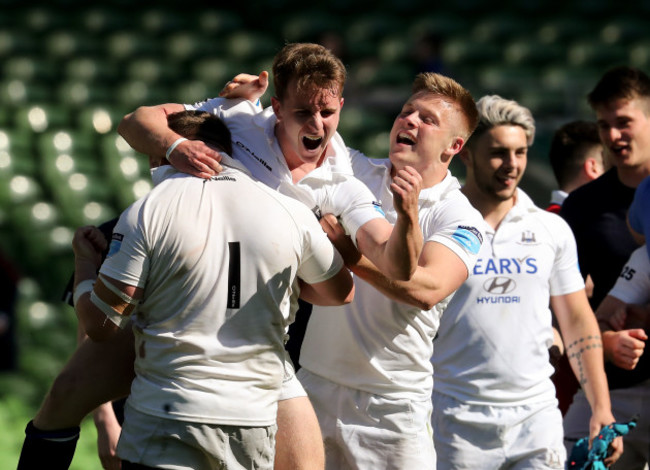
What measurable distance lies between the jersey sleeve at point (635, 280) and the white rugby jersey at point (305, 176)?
1.55m

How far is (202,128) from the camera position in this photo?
10.4ft

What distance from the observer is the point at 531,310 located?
3.98 meters

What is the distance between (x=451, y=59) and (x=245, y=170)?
836 centimetres

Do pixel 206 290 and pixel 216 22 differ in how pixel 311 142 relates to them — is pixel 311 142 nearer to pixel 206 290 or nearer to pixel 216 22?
pixel 206 290

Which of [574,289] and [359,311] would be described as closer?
[359,311]

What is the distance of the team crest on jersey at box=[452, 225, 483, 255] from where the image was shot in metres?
3.31

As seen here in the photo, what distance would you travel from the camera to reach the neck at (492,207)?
4152 mm

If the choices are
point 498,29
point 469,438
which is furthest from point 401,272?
point 498,29

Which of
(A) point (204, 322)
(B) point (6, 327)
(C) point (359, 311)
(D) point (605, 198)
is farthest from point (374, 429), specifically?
(B) point (6, 327)

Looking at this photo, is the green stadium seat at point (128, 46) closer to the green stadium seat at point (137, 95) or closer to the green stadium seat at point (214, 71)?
the green stadium seat at point (214, 71)

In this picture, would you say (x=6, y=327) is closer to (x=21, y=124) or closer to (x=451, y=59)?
(x=21, y=124)

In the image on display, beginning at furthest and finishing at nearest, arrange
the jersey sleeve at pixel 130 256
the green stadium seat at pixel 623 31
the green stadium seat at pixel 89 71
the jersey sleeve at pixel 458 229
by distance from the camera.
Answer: the green stadium seat at pixel 623 31 → the green stadium seat at pixel 89 71 → the jersey sleeve at pixel 458 229 → the jersey sleeve at pixel 130 256

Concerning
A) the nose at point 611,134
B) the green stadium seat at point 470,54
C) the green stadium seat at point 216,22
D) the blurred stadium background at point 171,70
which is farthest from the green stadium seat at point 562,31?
the nose at point 611,134

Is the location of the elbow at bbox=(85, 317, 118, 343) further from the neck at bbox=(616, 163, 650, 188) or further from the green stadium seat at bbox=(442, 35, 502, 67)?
the green stadium seat at bbox=(442, 35, 502, 67)
